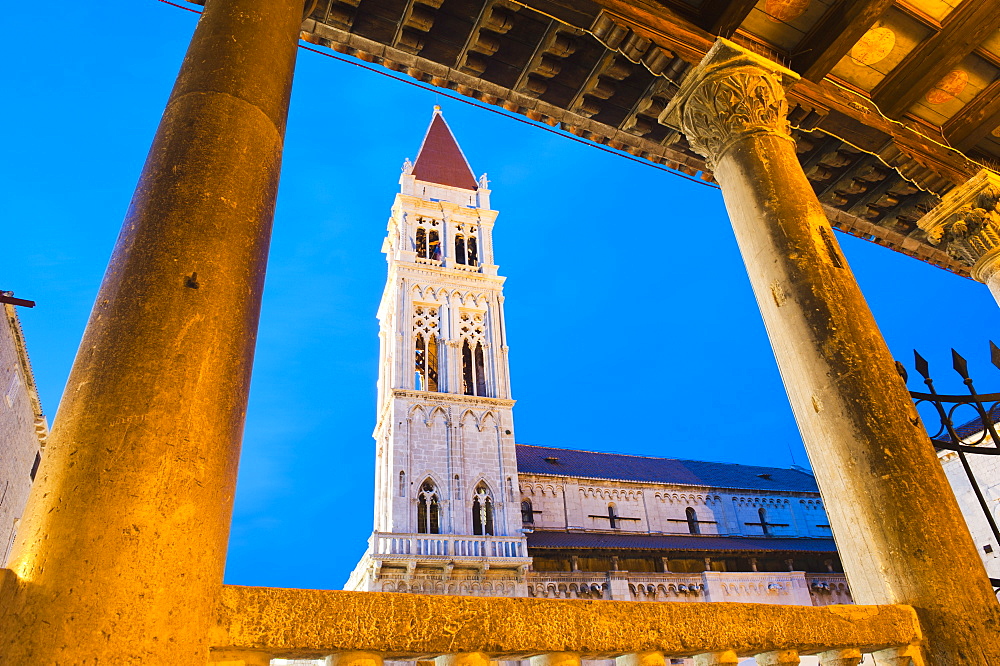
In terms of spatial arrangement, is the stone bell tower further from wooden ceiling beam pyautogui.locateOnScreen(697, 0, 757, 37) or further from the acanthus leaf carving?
wooden ceiling beam pyautogui.locateOnScreen(697, 0, 757, 37)

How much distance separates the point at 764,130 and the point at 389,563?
20.4 m

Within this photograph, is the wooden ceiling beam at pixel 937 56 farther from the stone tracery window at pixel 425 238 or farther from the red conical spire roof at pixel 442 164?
the red conical spire roof at pixel 442 164

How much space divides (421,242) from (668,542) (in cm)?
1789

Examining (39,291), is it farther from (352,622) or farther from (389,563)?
(352,622)

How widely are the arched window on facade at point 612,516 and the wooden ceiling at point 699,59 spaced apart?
2538 centimetres

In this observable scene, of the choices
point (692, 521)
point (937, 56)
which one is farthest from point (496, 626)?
point (692, 521)

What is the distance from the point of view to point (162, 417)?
6.05 feet

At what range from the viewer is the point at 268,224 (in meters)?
2.60

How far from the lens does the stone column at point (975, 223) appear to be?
626 centimetres

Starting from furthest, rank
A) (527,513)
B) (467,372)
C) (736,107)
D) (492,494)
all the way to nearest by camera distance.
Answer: (467,372) → (527,513) → (492,494) → (736,107)

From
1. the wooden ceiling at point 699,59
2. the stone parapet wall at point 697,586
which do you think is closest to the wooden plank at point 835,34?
the wooden ceiling at point 699,59

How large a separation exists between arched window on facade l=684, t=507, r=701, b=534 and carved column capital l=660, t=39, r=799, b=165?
97.6 ft

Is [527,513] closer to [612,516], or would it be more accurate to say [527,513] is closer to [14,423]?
[612,516]

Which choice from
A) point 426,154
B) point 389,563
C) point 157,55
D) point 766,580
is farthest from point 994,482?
point 157,55
